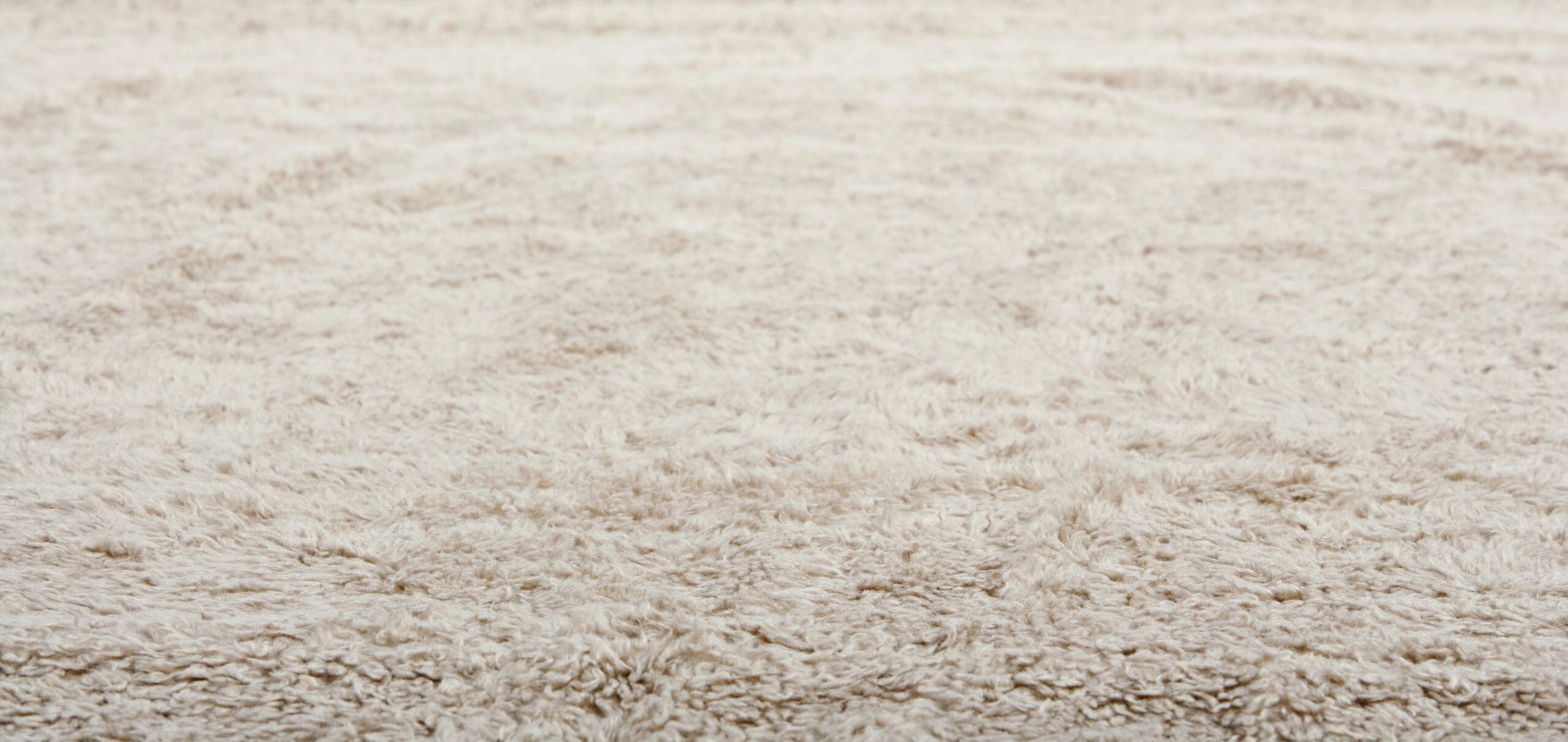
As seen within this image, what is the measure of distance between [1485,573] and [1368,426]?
7.3 inches

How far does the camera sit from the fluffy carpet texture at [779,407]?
0.61 m

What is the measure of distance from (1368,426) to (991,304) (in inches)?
14.6

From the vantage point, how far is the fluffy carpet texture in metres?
0.61

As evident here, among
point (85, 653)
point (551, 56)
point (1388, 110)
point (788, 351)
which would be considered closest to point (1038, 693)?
point (788, 351)

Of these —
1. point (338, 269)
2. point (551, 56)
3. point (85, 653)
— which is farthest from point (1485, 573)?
point (551, 56)

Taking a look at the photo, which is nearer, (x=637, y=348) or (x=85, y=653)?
(x=85, y=653)

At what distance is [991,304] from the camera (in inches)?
41.3

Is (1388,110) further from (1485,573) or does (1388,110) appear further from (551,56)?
(551,56)

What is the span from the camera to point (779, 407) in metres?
0.89

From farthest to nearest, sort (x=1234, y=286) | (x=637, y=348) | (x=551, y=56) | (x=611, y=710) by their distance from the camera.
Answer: (x=551, y=56)
(x=1234, y=286)
(x=637, y=348)
(x=611, y=710)

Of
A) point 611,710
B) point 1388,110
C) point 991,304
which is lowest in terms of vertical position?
point 611,710

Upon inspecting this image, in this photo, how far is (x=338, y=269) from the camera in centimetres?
110

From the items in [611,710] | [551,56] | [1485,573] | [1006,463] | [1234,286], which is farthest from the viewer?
[551,56]

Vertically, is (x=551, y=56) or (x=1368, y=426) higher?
(x=551, y=56)
